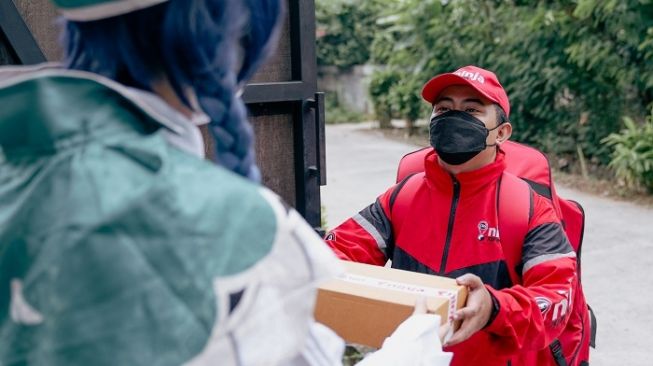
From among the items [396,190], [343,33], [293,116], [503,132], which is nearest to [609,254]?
[293,116]

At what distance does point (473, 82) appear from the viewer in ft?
8.21

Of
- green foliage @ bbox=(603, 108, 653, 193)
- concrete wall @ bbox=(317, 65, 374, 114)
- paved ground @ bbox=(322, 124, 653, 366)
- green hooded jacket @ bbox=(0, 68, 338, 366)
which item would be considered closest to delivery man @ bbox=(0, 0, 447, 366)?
green hooded jacket @ bbox=(0, 68, 338, 366)

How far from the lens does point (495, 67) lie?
12.8m

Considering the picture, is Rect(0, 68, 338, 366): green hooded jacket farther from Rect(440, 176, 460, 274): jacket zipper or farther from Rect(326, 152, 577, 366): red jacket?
Rect(440, 176, 460, 274): jacket zipper

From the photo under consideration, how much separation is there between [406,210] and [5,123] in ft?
5.85

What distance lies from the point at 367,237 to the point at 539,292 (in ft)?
1.93

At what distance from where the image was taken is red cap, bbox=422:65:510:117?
8.24 ft

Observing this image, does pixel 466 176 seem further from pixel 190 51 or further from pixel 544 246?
pixel 190 51

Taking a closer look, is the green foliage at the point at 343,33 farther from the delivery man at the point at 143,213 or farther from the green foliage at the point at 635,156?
the delivery man at the point at 143,213

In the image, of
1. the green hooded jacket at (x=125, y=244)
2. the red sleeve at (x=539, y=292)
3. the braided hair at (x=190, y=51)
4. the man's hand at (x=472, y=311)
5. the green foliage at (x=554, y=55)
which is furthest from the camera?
the green foliage at (x=554, y=55)

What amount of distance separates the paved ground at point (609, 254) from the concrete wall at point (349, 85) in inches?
302

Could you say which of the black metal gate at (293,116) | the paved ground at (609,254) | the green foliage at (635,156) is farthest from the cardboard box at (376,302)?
the green foliage at (635,156)

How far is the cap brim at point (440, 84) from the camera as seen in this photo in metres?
2.52

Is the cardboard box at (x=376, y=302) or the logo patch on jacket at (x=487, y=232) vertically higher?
the cardboard box at (x=376, y=302)
